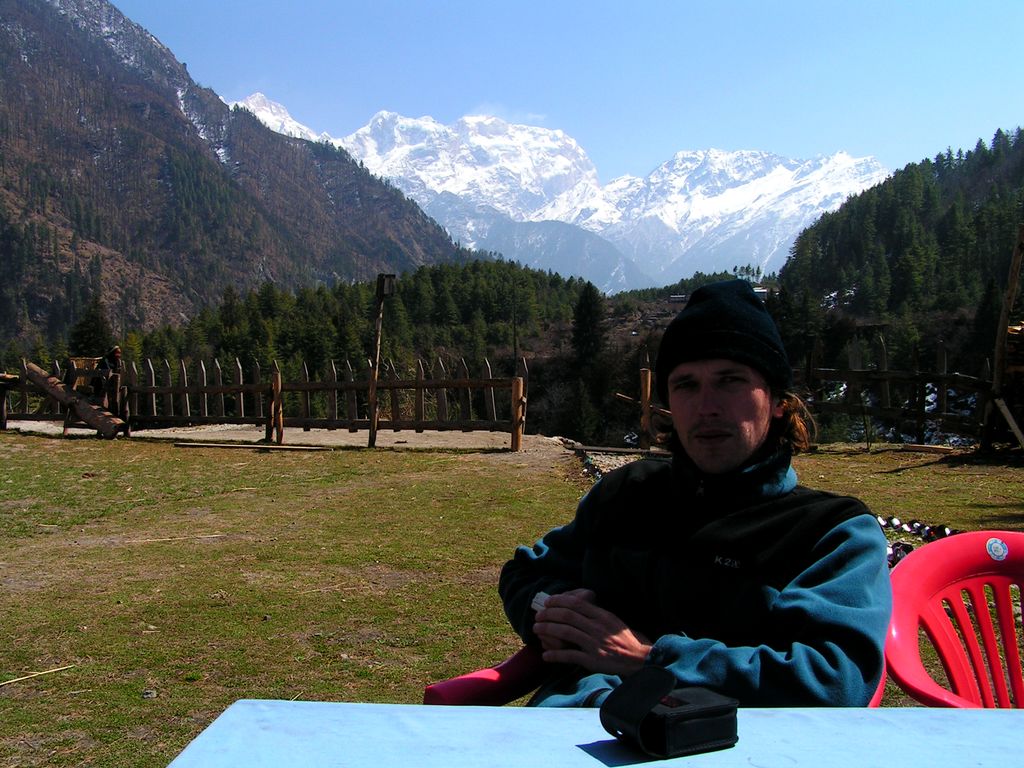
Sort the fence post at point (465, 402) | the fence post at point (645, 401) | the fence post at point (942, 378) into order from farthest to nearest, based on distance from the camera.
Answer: the fence post at point (465, 402), the fence post at point (645, 401), the fence post at point (942, 378)

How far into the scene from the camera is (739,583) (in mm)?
1873

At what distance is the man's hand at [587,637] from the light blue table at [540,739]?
0.68 metres

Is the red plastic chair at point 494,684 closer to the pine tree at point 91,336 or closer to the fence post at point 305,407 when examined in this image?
the fence post at point 305,407

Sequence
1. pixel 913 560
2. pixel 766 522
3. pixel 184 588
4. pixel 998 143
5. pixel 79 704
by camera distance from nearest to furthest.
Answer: pixel 766 522, pixel 913 560, pixel 79 704, pixel 184 588, pixel 998 143

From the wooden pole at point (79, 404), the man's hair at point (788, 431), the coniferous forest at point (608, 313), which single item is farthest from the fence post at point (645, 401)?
the coniferous forest at point (608, 313)

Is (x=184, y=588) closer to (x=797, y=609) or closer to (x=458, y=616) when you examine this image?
(x=458, y=616)

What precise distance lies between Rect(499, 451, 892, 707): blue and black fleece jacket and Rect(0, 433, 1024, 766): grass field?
1.85m

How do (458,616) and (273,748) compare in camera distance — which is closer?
(273,748)

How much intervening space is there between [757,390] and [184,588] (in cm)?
443

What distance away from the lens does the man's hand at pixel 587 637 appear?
6.33ft

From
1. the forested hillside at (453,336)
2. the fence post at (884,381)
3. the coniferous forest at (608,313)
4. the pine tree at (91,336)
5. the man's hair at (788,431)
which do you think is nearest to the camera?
the man's hair at (788,431)

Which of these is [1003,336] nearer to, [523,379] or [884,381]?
[884,381]

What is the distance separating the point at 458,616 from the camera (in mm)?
4836

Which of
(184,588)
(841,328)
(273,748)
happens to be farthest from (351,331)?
(273,748)
